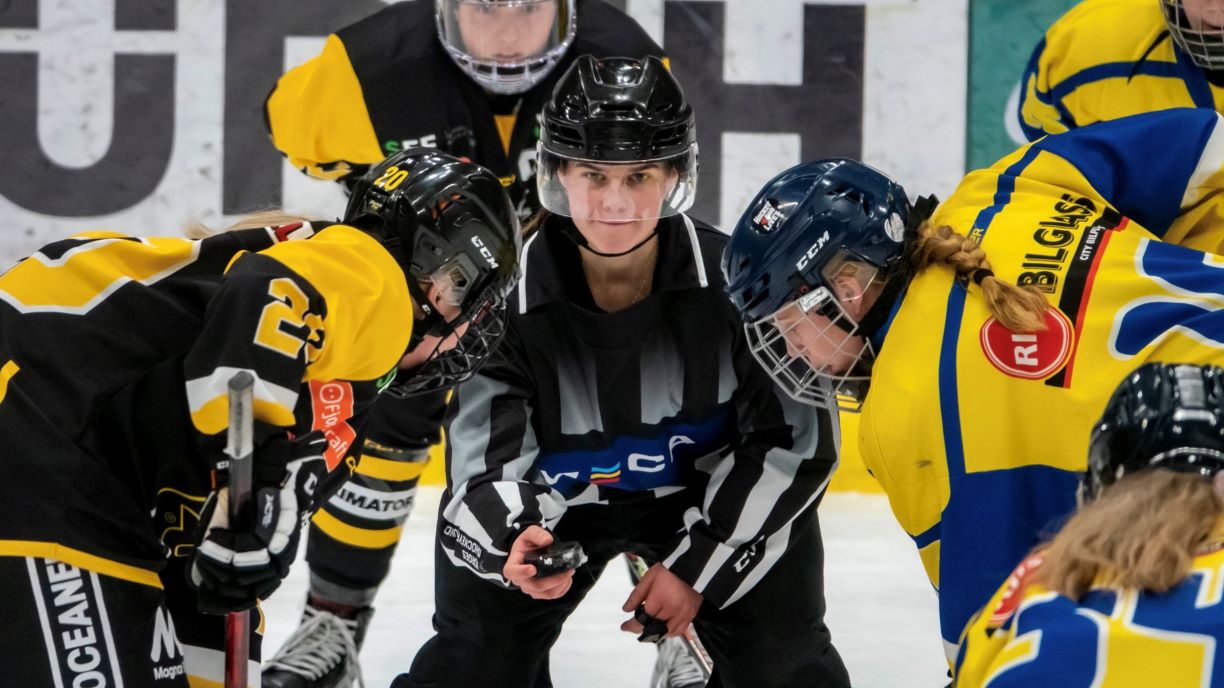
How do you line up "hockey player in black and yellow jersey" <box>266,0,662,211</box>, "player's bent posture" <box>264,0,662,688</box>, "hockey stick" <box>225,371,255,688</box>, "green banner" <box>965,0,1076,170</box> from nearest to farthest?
"hockey stick" <box>225,371,255,688</box>
"player's bent posture" <box>264,0,662,688</box>
"hockey player in black and yellow jersey" <box>266,0,662,211</box>
"green banner" <box>965,0,1076,170</box>

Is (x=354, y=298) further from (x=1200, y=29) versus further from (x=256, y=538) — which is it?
(x=1200, y=29)

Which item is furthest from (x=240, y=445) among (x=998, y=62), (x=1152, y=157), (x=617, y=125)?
(x=998, y=62)

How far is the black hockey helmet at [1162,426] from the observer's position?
1.51 m

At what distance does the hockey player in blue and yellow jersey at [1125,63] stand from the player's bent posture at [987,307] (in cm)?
74

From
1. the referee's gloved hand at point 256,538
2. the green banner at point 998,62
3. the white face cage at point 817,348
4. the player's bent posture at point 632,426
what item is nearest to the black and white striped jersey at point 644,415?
the player's bent posture at point 632,426

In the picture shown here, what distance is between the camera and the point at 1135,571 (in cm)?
142

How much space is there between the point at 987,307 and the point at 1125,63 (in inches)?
53.5

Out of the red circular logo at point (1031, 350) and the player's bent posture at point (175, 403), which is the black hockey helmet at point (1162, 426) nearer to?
the red circular logo at point (1031, 350)

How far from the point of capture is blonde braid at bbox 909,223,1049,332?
208 centimetres

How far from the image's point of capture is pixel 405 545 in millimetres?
4141

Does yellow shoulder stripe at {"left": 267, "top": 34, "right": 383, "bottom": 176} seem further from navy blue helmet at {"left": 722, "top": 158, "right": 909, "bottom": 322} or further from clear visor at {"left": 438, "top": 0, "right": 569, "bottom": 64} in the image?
navy blue helmet at {"left": 722, "top": 158, "right": 909, "bottom": 322}

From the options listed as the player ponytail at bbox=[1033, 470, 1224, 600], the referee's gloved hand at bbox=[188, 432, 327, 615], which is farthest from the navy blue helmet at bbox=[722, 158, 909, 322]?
the player ponytail at bbox=[1033, 470, 1224, 600]

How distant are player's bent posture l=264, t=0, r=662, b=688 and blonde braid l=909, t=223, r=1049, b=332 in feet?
4.30

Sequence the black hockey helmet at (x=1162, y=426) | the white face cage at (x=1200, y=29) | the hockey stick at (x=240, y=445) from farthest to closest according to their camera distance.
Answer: the white face cage at (x=1200, y=29) → the hockey stick at (x=240, y=445) → the black hockey helmet at (x=1162, y=426)
